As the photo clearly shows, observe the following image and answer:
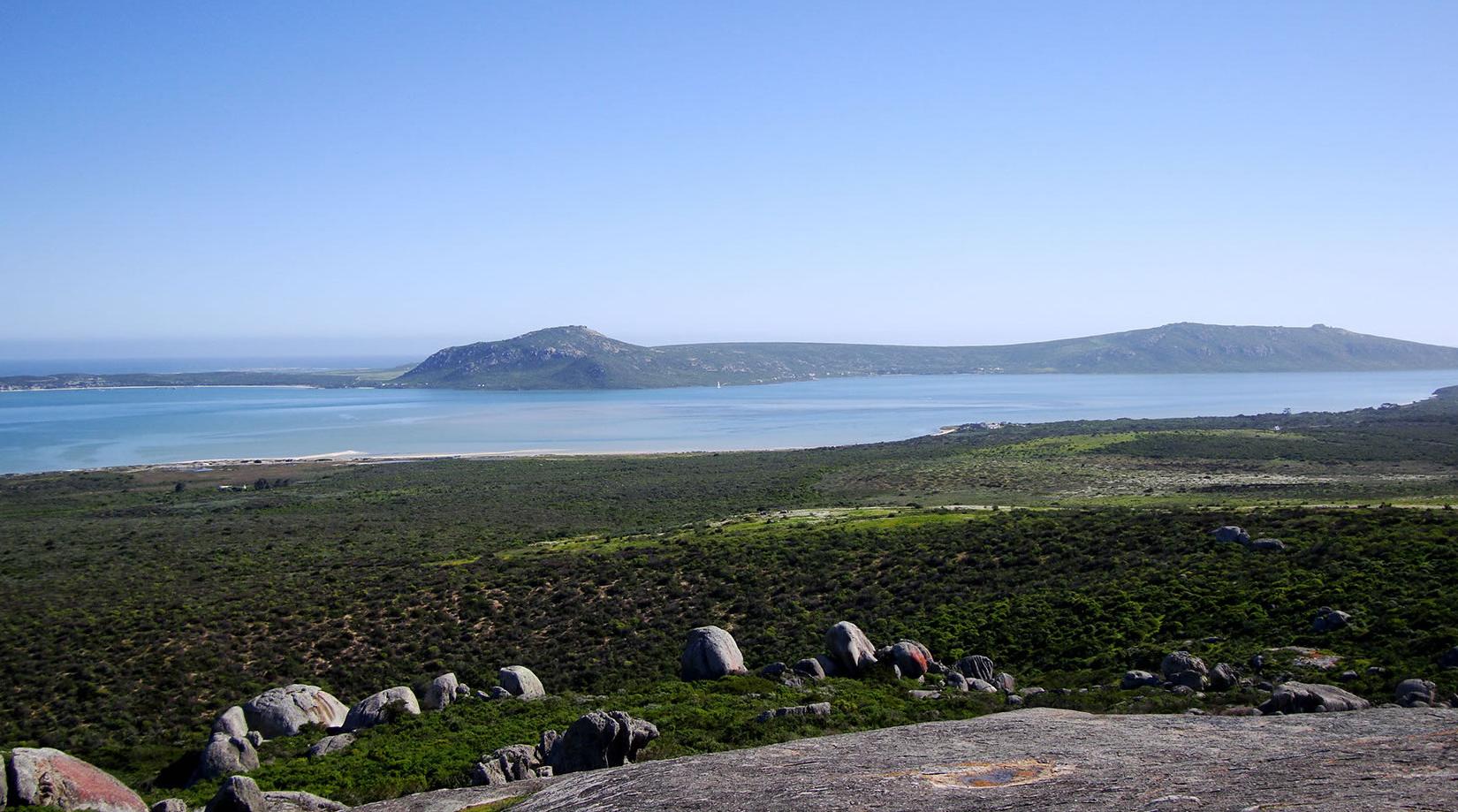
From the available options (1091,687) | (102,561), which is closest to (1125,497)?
(1091,687)

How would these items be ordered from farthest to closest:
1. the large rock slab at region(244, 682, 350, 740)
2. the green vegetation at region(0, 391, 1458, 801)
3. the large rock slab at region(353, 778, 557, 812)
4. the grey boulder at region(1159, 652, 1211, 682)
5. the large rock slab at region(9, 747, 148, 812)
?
the large rock slab at region(244, 682, 350, 740) → the grey boulder at region(1159, 652, 1211, 682) → the green vegetation at region(0, 391, 1458, 801) → the large rock slab at region(9, 747, 148, 812) → the large rock slab at region(353, 778, 557, 812)

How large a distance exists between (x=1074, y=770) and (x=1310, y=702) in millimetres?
7662

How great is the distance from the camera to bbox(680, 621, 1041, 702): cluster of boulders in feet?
65.8

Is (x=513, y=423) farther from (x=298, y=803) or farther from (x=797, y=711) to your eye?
(x=298, y=803)

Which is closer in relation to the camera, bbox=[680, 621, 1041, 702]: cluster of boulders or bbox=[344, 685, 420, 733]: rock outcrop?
bbox=[344, 685, 420, 733]: rock outcrop

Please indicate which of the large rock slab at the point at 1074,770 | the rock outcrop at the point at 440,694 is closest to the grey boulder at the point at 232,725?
the rock outcrop at the point at 440,694

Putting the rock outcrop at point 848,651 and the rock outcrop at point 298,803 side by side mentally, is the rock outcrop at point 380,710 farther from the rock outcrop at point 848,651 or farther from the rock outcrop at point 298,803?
the rock outcrop at point 848,651

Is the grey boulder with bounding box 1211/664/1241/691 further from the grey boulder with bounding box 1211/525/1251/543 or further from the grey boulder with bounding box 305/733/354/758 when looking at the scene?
the grey boulder with bounding box 305/733/354/758

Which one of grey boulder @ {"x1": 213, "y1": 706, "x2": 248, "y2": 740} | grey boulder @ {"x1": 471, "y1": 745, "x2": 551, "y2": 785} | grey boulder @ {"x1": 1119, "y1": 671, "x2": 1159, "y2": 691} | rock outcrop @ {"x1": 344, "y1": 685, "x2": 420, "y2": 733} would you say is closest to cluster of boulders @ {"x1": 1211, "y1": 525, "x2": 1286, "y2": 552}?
grey boulder @ {"x1": 1119, "y1": 671, "x2": 1159, "y2": 691}

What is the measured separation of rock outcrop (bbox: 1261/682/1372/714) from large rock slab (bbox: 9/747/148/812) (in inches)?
764

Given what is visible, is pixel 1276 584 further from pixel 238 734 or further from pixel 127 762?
pixel 127 762

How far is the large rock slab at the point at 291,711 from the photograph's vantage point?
1902cm

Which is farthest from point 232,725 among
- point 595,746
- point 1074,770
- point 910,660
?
point 1074,770

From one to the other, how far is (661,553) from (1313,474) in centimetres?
4861
